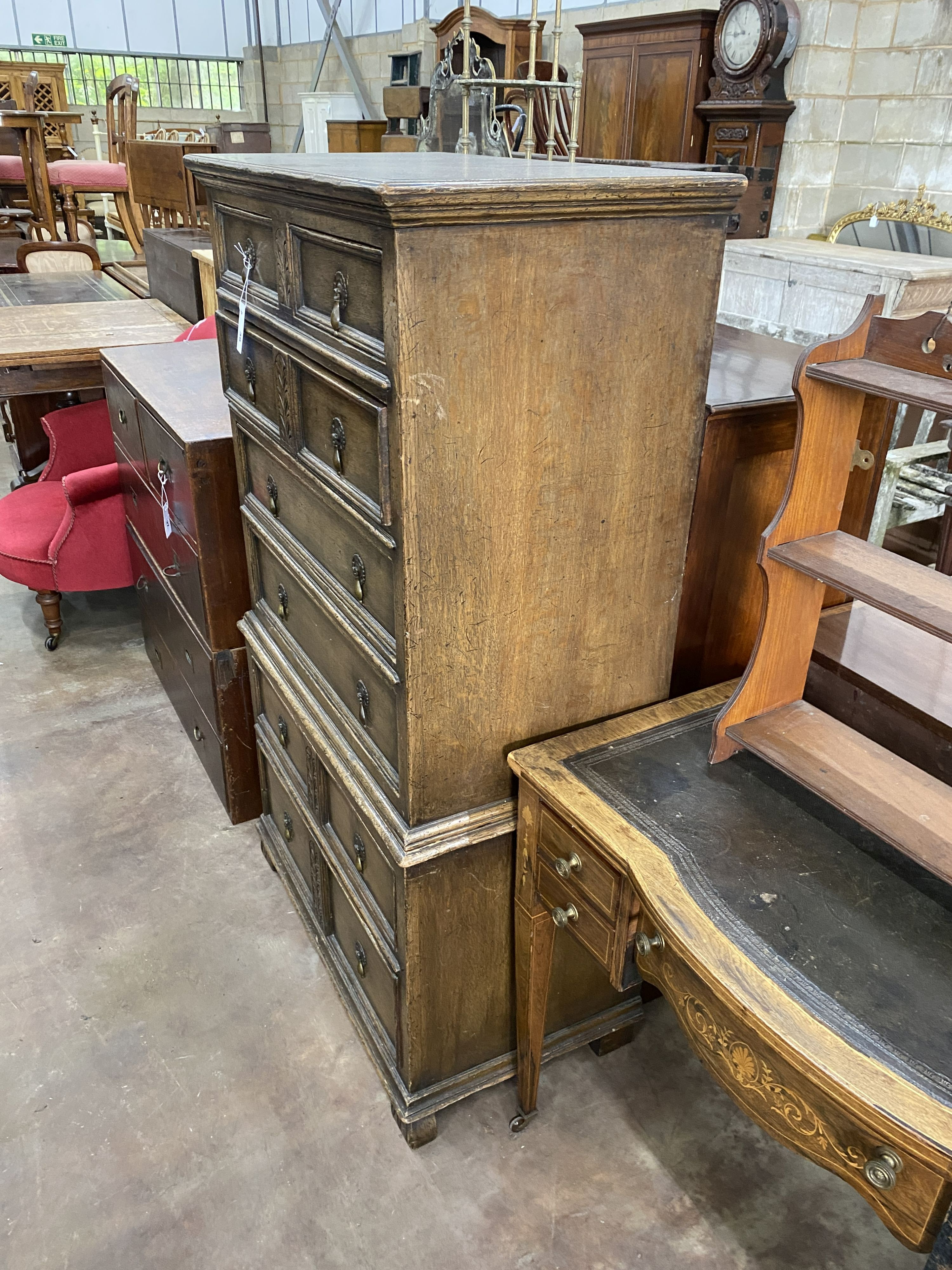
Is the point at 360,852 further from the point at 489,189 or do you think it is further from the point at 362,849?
the point at 489,189

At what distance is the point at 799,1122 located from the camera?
43.8 inches

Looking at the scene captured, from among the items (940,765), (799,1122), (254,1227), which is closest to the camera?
(799,1122)

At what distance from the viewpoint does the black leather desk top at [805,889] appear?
1078 mm

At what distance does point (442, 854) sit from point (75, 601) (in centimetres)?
316

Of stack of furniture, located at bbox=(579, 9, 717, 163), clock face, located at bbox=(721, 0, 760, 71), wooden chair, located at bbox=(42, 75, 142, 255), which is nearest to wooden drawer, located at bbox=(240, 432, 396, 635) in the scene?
clock face, located at bbox=(721, 0, 760, 71)

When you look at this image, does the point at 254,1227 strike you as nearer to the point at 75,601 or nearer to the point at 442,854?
the point at 442,854

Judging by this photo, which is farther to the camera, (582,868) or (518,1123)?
(518,1123)

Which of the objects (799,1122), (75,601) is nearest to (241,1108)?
(799,1122)

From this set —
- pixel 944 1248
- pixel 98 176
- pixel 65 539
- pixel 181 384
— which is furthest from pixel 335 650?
pixel 98 176

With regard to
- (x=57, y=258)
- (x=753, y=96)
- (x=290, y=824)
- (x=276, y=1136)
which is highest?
(x=753, y=96)

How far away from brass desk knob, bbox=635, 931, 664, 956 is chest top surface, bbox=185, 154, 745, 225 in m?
1.03

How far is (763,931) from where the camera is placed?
47.8 inches

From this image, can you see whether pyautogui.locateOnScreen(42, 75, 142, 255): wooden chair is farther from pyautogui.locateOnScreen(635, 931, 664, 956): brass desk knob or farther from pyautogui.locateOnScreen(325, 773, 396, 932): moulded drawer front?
pyautogui.locateOnScreen(635, 931, 664, 956): brass desk knob

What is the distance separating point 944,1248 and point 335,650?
1.30 metres
